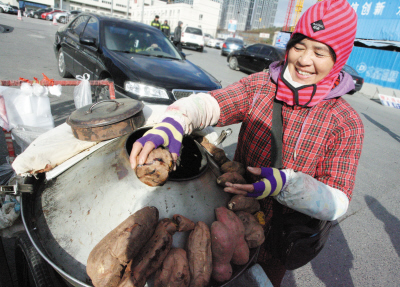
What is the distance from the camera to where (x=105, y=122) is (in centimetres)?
127

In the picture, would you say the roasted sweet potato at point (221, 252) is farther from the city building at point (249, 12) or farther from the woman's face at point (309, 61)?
the city building at point (249, 12)

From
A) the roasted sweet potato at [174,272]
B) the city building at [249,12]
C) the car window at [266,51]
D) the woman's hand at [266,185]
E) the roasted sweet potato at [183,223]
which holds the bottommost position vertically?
the roasted sweet potato at [174,272]

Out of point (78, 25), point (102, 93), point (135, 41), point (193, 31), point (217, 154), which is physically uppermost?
point (193, 31)

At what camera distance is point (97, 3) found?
53.6m

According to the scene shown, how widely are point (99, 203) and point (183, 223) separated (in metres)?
0.40

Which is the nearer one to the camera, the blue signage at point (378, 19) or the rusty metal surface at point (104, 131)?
the rusty metal surface at point (104, 131)

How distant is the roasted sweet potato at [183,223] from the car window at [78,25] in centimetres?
517

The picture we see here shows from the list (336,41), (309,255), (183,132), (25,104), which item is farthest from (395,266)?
(25,104)

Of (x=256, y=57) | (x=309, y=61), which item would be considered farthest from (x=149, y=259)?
(x=256, y=57)

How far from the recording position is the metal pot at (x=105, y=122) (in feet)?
4.18

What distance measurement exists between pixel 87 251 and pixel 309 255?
1.10 meters

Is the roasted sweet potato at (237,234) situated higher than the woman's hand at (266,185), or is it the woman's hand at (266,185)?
the woman's hand at (266,185)

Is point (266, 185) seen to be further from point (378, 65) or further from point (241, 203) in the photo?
point (378, 65)

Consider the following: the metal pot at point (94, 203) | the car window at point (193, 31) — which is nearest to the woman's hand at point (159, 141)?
the metal pot at point (94, 203)
